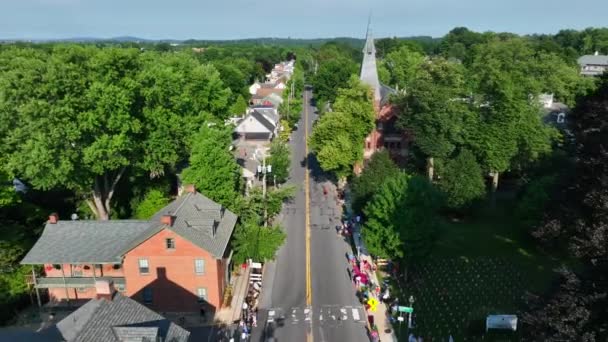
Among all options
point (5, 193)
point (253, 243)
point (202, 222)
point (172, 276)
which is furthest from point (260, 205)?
point (5, 193)

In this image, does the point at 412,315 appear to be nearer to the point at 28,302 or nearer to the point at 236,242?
the point at 236,242

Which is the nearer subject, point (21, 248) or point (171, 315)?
point (171, 315)

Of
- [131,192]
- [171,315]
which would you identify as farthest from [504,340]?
[131,192]

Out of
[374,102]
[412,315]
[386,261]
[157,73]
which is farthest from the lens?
[374,102]

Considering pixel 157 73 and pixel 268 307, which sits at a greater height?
pixel 157 73

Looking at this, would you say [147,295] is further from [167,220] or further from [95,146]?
[95,146]

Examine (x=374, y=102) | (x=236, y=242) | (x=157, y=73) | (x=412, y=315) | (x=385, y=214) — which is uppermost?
(x=157, y=73)

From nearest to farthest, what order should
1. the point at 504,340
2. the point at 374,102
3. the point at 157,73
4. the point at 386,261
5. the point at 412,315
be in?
the point at 504,340 → the point at 412,315 → the point at 386,261 → the point at 157,73 → the point at 374,102
